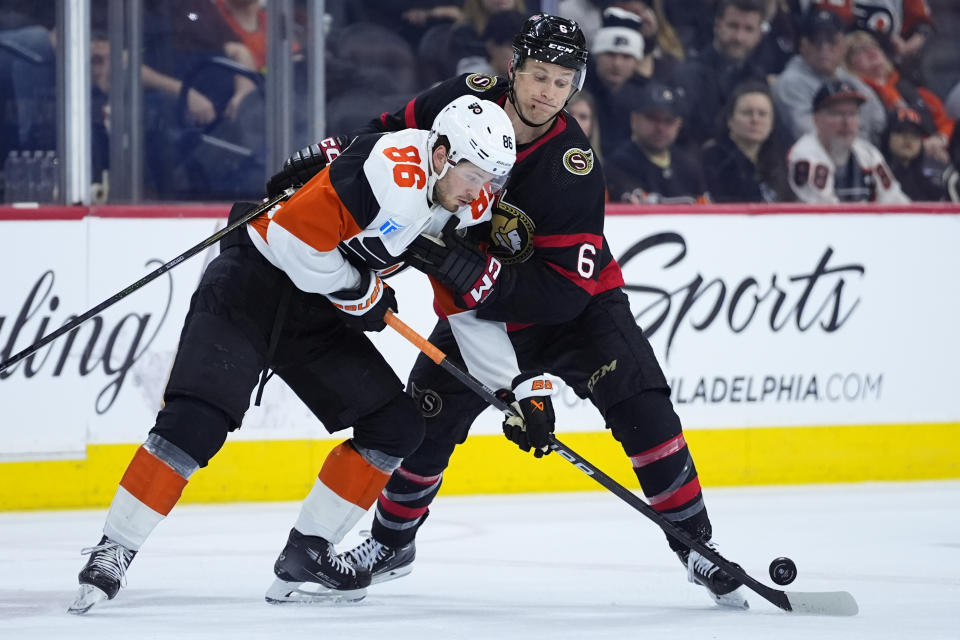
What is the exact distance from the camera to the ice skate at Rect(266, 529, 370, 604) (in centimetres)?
311

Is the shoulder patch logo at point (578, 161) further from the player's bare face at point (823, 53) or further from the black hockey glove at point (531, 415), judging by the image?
the player's bare face at point (823, 53)

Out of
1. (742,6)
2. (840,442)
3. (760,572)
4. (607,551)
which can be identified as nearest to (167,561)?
(607,551)

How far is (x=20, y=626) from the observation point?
2867 millimetres

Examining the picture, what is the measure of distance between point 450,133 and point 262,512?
210cm

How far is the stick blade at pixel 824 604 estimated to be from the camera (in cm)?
308

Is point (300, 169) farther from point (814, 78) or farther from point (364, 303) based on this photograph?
point (814, 78)

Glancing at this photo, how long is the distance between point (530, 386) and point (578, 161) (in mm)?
480

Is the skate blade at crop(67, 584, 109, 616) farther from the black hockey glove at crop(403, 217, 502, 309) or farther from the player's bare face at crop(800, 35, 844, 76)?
the player's bare face at crop(800, 35, 844, 76)

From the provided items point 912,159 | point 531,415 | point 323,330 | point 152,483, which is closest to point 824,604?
point 531,415

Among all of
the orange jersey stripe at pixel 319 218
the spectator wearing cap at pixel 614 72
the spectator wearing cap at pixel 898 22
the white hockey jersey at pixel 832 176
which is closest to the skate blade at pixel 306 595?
the orange jersey stripe at pixel 319 218

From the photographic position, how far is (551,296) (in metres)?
3.06

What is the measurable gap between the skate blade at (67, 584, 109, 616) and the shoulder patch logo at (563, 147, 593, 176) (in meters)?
1.26

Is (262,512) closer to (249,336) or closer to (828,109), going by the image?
(249,336)

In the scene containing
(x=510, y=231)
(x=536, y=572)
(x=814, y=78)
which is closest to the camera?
(x=510, y=231)
